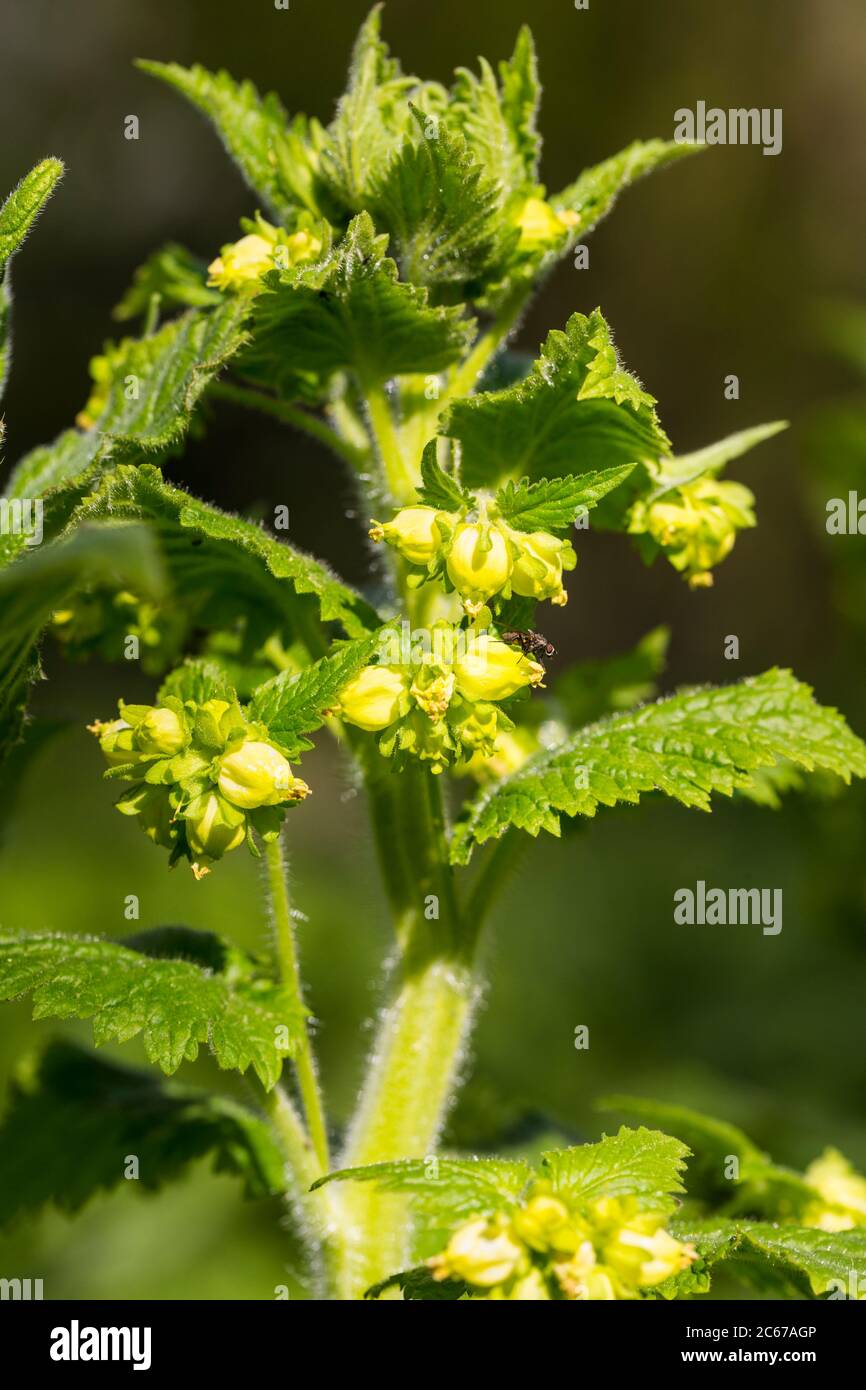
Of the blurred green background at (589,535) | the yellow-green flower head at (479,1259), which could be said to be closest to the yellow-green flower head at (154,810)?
the yellow-green flower head at (479,1259)

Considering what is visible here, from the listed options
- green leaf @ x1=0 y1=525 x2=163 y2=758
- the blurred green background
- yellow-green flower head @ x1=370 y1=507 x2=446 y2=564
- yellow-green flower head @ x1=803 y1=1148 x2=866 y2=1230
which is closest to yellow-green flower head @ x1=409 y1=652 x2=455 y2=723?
yellow-green flower head @ x1=370 y1=507 x2=446 y2=564

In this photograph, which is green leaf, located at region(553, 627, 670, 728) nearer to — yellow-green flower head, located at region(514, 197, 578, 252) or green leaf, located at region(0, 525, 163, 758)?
yellow-green flower head, located at region(514, 197, 578, 252)

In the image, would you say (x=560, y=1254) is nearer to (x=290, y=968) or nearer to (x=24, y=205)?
(x=290, y=968)

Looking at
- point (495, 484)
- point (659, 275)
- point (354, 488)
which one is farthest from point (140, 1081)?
point (659, 275)

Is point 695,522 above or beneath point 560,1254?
above

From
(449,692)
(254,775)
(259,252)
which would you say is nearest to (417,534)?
(449,692)

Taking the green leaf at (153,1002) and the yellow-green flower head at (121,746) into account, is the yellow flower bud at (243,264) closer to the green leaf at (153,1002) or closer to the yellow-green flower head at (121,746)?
the yellow-green flower head at (121,746)
